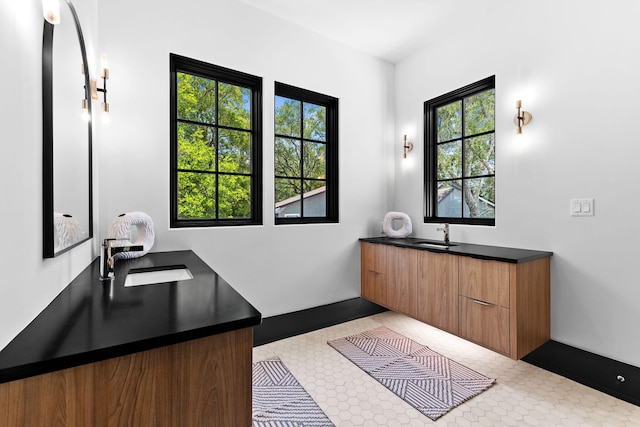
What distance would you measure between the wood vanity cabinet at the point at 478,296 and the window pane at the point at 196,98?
1942mm

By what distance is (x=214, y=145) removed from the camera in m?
2.46

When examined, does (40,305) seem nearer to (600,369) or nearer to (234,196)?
(234,196)

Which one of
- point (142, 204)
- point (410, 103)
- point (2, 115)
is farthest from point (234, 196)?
point (410, 103)

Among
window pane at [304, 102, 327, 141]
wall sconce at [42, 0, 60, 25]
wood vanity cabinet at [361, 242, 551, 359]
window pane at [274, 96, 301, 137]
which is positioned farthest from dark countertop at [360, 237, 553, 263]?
wall sconce at [42, 0, 60, 25]

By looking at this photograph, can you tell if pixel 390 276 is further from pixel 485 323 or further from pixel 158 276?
pixel 158 276

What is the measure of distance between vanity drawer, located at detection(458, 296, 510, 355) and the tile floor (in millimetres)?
227

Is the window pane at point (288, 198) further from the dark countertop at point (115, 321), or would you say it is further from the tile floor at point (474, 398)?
the dark countertop at point (115, 321)

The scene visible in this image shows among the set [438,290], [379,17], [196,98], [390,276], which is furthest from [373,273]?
[379,17]

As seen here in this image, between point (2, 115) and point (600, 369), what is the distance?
10.0 ft

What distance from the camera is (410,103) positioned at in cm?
331

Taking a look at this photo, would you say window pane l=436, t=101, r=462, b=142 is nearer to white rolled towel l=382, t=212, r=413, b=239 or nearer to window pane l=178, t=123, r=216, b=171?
white rolled towel l=382, t=212, r=413, b=239

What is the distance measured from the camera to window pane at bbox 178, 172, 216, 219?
7.63ft

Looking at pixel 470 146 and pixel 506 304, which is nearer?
pixel 506 304

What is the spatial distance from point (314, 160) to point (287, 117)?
1.55ft
